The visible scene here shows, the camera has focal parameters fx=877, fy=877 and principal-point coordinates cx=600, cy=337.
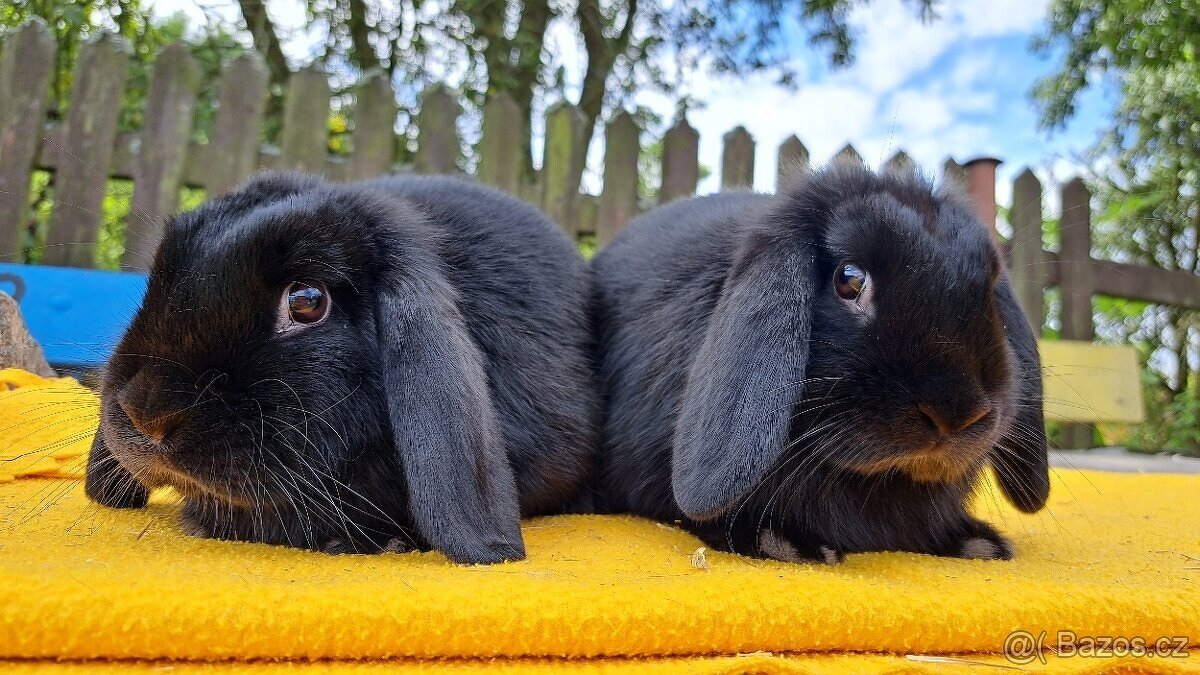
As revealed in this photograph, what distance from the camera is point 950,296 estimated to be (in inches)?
74.7

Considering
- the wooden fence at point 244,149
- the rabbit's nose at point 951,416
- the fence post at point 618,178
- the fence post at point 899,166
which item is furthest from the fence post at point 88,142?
the rabbit's nose at point 951,416

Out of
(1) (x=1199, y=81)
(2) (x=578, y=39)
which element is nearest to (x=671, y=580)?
(2) (x=578, y=39)

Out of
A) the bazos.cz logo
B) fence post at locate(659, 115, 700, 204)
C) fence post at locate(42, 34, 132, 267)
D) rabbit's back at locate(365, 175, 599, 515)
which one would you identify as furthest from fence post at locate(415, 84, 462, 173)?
the bazos.cz logo

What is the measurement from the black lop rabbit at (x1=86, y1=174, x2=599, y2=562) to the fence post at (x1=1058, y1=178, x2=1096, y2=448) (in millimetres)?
4915

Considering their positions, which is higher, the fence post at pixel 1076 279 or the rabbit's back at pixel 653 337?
the fence post at pixel 1076 279

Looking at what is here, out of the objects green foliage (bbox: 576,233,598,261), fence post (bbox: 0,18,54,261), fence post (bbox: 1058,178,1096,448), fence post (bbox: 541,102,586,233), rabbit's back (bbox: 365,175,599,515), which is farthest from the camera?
fence post (bbox: 1058,178,1096,448)

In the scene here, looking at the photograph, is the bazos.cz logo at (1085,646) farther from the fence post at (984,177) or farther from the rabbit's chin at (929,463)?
the fence post at (984,177)

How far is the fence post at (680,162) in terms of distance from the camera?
540 cm

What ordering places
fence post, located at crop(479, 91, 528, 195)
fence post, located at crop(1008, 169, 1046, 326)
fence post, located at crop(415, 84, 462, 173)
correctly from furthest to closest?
1. fence post, located at crop(1008, 169, 1046, 326)
2. fence post, located at crop(479, 91, 528, 195)
3. fence post, located at crop(415, 84, 462, 173)

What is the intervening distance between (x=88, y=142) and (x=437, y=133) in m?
1.76

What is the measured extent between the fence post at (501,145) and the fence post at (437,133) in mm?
182

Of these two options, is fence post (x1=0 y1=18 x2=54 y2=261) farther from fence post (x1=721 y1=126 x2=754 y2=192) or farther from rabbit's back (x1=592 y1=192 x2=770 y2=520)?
fence post (x1=721 y1=126 x2=754 y2=192)

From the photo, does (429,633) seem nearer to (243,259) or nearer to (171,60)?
(243,259)

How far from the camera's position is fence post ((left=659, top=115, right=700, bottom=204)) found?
213 inches
